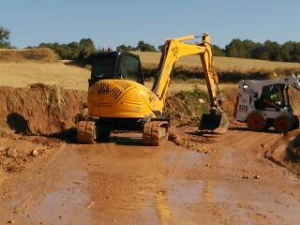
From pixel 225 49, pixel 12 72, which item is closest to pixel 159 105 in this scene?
pixel 12 72

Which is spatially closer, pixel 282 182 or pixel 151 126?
pixel 282 182

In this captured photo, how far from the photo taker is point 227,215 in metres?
8.44

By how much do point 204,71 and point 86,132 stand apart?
550 centimetres

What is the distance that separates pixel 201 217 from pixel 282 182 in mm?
3518

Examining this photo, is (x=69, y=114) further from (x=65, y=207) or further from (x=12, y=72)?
(x=65, y=207)

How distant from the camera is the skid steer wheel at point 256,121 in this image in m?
20.1

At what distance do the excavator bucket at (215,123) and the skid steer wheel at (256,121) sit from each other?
146 centimetres

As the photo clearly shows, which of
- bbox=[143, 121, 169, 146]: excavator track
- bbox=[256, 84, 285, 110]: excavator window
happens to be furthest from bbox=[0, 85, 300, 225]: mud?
bbox=[256, 84, 285, 110]: excavator window

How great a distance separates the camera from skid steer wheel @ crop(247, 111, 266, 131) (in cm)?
2006

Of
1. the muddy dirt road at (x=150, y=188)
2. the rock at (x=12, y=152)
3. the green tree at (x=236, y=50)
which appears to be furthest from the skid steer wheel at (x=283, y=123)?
the green tree at (x=236, y=50)

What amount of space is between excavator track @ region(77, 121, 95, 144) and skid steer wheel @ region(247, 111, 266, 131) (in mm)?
6902

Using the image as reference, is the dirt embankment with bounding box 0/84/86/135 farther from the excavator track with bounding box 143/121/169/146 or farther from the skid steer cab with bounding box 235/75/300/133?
the skid steer cab with bounding box 235/75/300/133

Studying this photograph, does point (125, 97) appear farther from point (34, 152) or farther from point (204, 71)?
point (204, 71)

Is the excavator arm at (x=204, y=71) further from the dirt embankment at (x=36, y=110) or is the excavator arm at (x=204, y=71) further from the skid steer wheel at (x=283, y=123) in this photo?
the dirt embankment at (x=36, y=110)
